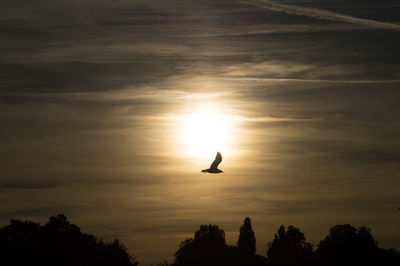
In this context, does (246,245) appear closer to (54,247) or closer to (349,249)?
(349,249)

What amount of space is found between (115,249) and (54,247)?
50.6 feet

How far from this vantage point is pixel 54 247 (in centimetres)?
17388

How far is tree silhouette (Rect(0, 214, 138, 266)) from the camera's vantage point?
167 m

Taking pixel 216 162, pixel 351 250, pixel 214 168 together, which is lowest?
pixel 214 168

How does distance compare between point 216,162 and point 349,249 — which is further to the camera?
point 349,249

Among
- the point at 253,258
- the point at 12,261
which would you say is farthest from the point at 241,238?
the point at 12,261

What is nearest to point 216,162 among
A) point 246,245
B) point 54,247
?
point 54,247

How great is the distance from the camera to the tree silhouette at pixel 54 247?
548 feet

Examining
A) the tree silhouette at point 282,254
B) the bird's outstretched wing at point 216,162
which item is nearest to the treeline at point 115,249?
the tree silhouette at point 282,254

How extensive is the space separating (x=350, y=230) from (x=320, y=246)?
444 inches

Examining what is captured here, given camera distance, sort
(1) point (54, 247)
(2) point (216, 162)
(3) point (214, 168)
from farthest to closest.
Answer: (1) point (54, 247), (2) point (216, 162), (3) point (214, 168)

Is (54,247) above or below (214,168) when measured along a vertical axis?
above

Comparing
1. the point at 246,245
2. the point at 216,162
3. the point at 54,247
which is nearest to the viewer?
the point at 216,162

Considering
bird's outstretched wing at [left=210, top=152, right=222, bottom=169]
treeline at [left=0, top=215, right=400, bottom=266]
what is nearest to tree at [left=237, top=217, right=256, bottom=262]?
treeline at [left=0, top=215, right=400, bottom=266]
